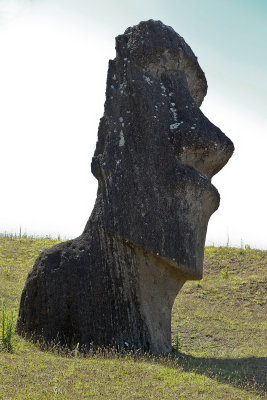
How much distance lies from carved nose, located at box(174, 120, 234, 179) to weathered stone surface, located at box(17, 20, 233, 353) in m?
0.02

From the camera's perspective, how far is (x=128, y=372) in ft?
22.9

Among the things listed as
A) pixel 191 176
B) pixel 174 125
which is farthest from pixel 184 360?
pixel 174 125

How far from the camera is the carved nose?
9.19 meters

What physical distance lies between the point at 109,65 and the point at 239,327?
22.4ft

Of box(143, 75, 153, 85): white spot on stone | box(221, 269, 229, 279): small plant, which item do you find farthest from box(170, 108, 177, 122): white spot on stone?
box(221, 269, 229, 279): small plant

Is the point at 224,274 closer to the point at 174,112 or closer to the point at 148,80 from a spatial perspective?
the point at 174,112

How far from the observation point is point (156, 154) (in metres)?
9.20

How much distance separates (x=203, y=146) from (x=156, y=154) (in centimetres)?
84

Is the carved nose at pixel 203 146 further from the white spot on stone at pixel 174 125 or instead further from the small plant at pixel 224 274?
the small plant at pixel 224 274

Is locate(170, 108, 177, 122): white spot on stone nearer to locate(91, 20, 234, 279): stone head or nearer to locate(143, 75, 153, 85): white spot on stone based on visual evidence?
locate(91, 20, 234, 279): stone head

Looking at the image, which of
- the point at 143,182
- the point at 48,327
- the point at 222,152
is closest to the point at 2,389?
the point at 48,327

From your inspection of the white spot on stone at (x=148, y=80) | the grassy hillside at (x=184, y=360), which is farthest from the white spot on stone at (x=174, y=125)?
the grassy hillside at (x=184, y=360)

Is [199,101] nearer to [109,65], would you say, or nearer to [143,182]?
[109,65]

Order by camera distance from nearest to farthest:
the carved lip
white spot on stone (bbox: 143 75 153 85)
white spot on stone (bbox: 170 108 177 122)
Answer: the carved lip, white spot on stone (bbox: 170 108 177 122), white spot on stone (bbox: 143 75 153 85)
